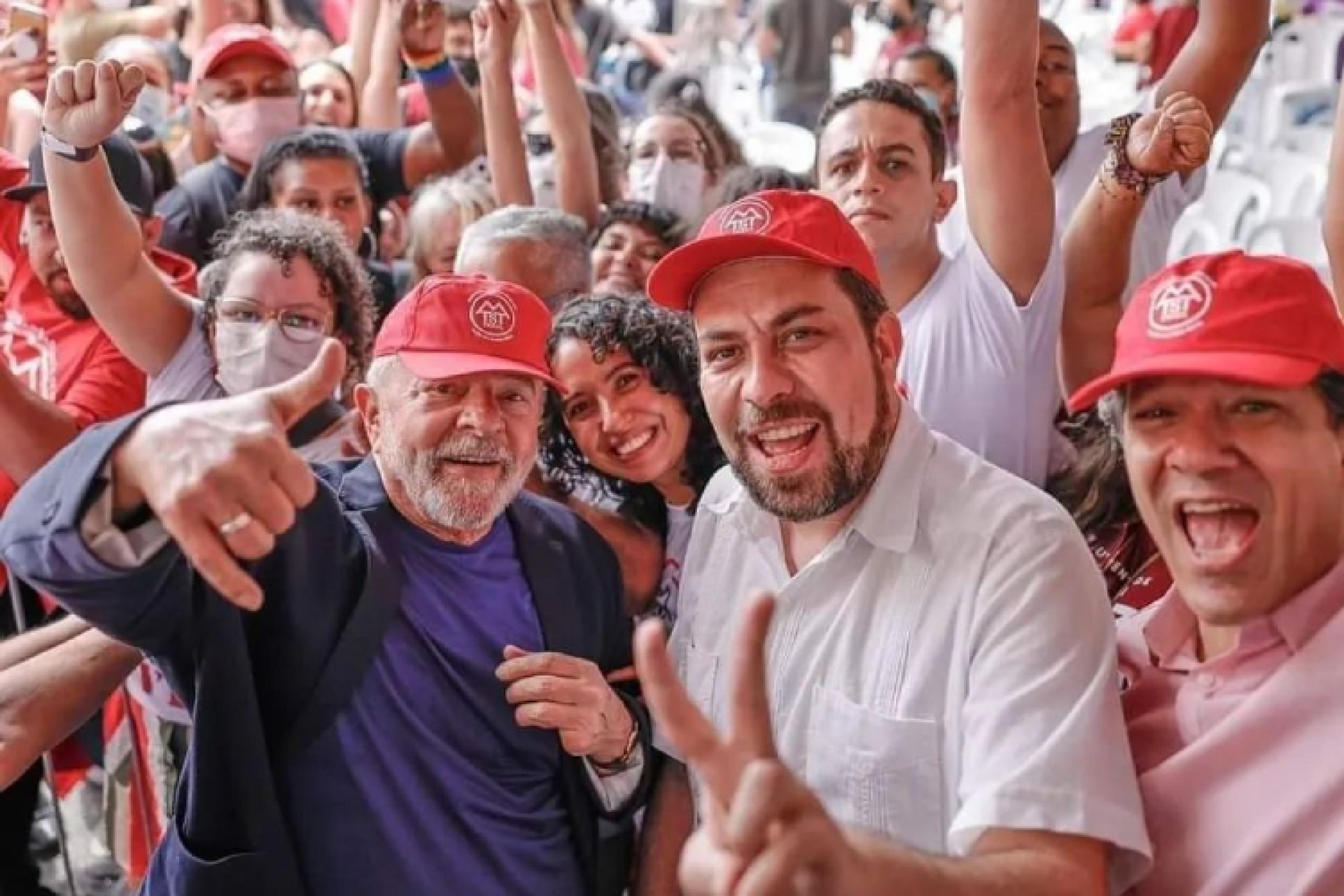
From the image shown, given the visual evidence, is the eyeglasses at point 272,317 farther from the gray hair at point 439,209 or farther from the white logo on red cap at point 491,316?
the gray hair at point 439,209

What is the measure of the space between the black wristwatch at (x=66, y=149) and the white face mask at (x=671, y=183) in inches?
66.8

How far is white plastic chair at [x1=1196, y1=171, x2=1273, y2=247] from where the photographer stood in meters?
5.51

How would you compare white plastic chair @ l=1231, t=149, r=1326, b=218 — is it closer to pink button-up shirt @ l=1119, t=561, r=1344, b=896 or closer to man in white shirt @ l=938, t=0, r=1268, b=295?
man in white shirt @ l=938, t=0, r=1268, b=295

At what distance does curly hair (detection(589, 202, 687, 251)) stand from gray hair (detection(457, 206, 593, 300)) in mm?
330

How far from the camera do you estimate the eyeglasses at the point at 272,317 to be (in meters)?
2.72

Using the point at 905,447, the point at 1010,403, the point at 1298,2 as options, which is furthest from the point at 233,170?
the point at 1298,2

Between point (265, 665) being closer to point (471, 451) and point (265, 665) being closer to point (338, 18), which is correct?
point (471, 451)

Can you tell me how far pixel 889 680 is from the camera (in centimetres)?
167

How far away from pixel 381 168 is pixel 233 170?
49 cm

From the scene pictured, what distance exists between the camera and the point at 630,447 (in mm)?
2494

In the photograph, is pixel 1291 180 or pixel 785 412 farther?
pixel 1291 180

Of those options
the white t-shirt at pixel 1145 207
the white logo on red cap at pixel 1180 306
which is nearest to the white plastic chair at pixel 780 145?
the white t-shirt at pixel 1145 207

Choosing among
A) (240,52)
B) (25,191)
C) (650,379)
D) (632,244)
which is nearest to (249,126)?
(240,52)

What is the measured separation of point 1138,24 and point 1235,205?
122 cm
